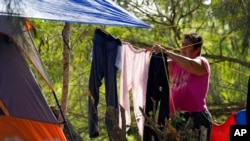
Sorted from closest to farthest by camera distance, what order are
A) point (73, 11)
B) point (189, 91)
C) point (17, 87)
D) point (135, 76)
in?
point (73, 11)
point (189, 91)
point (17, 87)
point (135, 76)

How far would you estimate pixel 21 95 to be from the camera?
433cm

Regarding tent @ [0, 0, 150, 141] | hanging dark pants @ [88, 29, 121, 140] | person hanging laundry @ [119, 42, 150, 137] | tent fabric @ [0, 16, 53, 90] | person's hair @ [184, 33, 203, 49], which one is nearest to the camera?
tent fabric @ [0, 16, 53, 90]

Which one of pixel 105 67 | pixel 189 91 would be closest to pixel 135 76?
pixel 105 67

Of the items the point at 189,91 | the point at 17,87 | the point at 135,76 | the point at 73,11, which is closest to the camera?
the point at 73,11

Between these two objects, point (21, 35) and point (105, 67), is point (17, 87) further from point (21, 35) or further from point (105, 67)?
point (105, 67)

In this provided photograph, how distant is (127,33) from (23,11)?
283 cm

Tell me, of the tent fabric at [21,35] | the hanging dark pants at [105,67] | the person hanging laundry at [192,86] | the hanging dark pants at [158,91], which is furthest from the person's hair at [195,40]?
the tent fabric at [21,35]

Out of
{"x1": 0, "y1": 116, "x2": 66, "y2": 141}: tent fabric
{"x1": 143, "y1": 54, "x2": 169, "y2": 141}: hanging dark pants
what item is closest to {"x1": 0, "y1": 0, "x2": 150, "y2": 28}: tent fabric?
{"x1": 143, "y1": 54, "x2": 169, "y2": 141}: hanging dark pants

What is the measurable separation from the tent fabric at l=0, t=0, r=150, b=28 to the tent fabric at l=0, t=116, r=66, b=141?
2.44 ft

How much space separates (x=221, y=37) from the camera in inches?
236

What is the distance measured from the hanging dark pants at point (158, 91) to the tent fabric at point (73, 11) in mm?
227

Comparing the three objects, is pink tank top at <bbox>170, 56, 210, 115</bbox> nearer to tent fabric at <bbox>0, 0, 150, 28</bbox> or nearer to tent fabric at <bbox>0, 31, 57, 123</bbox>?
tent fabric at <bbox>0, 0, 150, 28</bbox>

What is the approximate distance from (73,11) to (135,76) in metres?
0.64

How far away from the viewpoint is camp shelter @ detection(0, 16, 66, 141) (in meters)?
4.27
